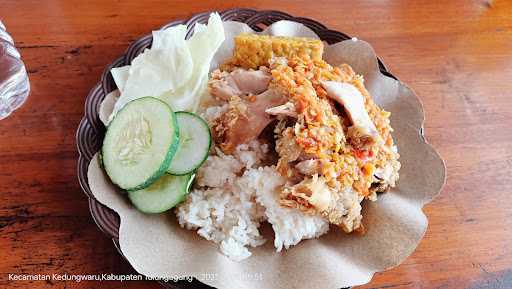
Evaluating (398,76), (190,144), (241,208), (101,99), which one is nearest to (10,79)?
(101,99)

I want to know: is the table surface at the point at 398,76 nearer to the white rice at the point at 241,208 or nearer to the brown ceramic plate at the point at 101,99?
the brown ceramic plate at the point at 101,99

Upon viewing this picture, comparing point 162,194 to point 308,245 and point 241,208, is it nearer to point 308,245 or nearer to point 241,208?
point 241,208

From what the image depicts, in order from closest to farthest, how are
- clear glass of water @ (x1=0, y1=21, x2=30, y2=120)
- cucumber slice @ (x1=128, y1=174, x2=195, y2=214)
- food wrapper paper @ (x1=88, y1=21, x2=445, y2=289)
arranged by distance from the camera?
food wrapper paper @ (x1=88, y1=21, x2=445, y2=289) < cucumber slice @ (x1=128, y1=174, x2=195, y2=214) < clear glass of water @ (x1=0, y1=21, x2=30, y2=120)

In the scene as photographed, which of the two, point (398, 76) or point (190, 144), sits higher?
point (190, 144)

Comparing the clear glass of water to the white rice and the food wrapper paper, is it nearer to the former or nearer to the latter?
the food wrapper paper

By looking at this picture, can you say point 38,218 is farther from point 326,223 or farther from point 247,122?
point 326,223

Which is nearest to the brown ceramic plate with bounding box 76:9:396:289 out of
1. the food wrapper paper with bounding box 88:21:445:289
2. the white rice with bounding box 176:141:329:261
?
the food wrapper paper with bounding box 88:21:445:289
